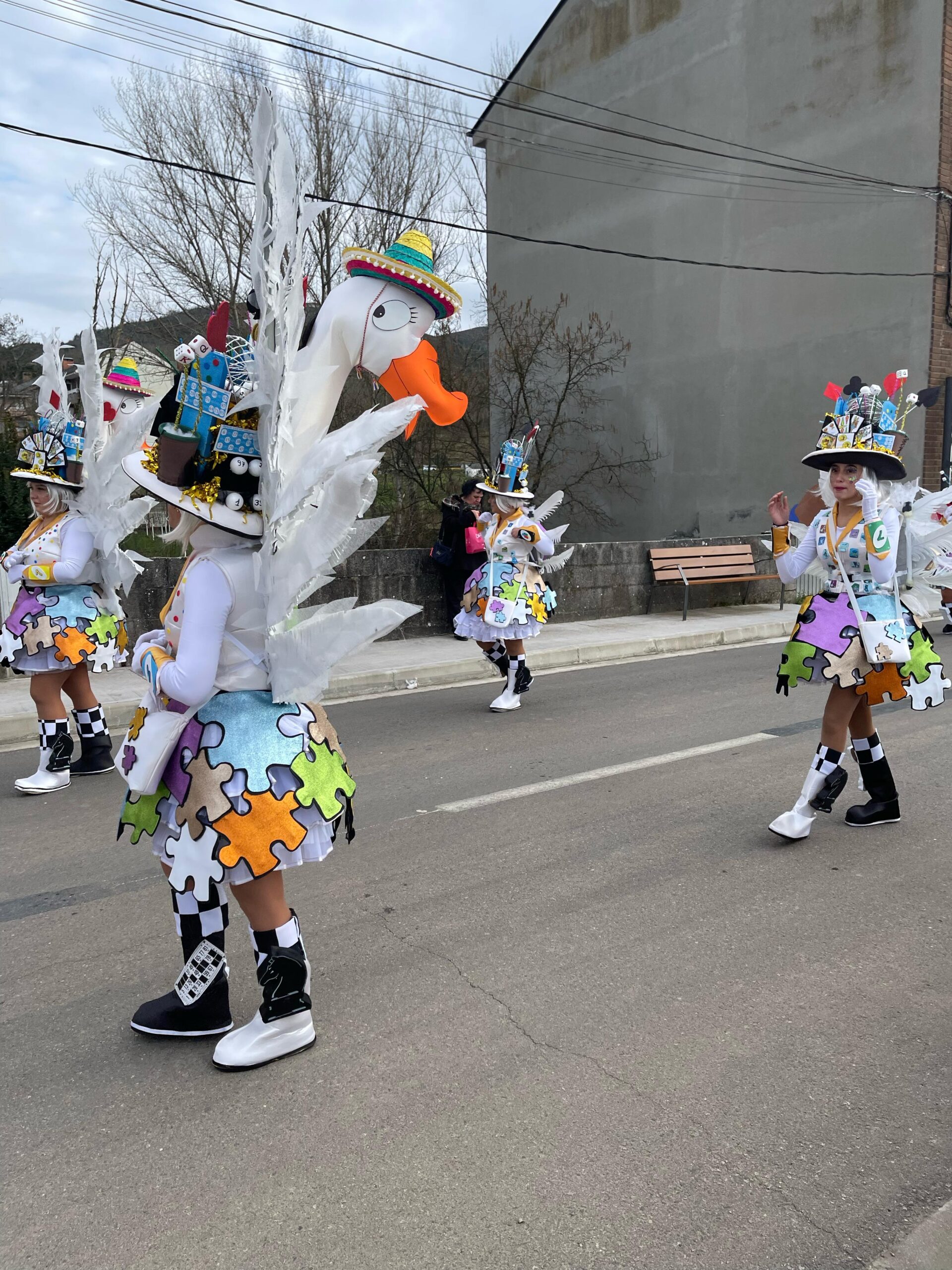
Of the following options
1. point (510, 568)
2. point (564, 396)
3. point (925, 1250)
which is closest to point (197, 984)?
point (925, 1250)

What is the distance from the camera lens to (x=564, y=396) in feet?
56.1

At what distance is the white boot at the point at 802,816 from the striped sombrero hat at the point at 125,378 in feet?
14.0

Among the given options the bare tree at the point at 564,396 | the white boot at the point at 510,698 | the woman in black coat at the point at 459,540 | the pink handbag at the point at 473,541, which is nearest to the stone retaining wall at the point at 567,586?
the woman in black coat at the point at 459,540

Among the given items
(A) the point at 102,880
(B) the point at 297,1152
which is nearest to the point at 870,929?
(B) the point at 297,1152

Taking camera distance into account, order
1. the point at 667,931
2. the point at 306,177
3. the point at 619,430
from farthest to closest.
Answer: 1. the point at 619,430
2. the point at 667,931
3. the point at 306,177

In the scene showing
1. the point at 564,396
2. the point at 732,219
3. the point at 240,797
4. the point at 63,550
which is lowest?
the point at 240,797

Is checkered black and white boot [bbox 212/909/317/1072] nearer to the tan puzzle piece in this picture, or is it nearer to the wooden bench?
the tan puzzle piece

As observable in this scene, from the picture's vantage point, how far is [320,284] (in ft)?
48.9

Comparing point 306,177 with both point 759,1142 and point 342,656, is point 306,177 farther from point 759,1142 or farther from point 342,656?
point 759,1142

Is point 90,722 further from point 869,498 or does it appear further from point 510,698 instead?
point 869,498

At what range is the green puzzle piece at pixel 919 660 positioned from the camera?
178 inches

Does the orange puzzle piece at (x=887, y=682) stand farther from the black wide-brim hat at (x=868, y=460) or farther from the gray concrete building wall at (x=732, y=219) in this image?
the gray concrete building wall at (x=732, y=219)

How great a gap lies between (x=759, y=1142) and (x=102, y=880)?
2.98 metres

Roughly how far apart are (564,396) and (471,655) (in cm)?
849
